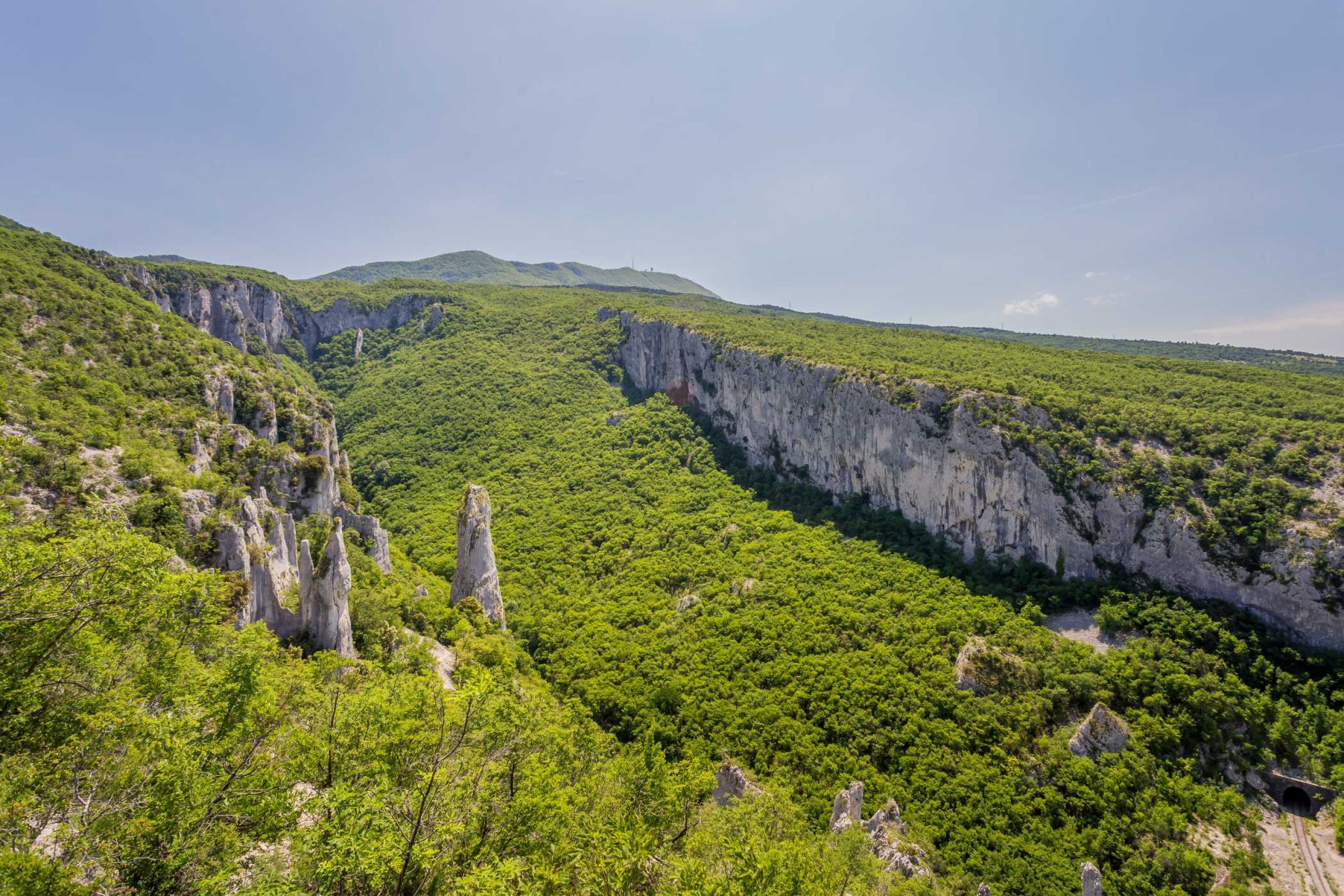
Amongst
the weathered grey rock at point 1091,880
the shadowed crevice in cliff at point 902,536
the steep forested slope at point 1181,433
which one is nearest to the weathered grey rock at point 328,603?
the weathered grey rock at point 1091,880

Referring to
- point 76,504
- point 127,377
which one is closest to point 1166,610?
point 76,504

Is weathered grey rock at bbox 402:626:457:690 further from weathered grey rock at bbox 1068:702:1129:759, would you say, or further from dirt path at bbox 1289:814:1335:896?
dirt path at bbox 1289:814:1335:896

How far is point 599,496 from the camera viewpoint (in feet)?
206

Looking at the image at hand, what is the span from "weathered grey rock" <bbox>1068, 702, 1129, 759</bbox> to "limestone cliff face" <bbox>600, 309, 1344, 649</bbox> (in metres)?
13.5

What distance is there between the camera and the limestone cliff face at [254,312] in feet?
237

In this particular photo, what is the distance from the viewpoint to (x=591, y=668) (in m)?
39.2

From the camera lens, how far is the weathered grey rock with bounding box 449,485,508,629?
3944cm

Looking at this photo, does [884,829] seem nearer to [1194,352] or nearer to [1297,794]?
[1297,794]

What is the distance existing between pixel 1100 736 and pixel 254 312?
414ft

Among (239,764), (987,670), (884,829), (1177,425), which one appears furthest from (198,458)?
(1177,425)

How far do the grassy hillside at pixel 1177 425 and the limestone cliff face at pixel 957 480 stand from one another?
4.59ft

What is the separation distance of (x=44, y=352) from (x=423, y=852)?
40.1 m

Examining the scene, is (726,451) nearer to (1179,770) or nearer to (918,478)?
(918,478)

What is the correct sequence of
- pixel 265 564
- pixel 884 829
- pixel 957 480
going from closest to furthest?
pixel 265 564 → pixel 884 829 → pixel 957 480
